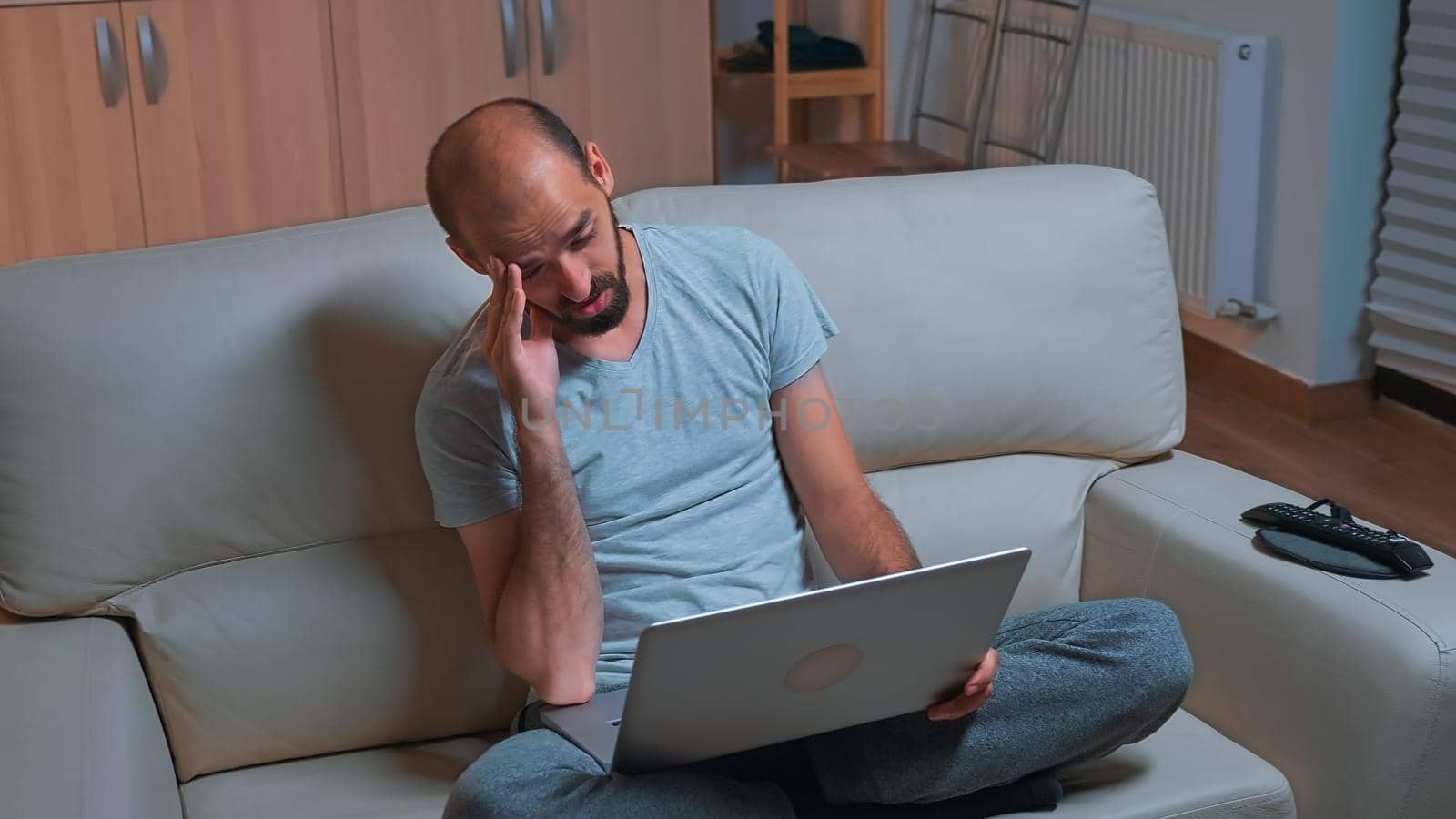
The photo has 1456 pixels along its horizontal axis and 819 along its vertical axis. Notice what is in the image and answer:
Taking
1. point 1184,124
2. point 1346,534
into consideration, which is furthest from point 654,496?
point 1184,124

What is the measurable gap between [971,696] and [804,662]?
25cm

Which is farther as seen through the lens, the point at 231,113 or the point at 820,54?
the point at 820,54

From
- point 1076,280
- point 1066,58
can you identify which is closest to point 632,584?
point 1076,280

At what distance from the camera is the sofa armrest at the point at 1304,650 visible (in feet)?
4.81

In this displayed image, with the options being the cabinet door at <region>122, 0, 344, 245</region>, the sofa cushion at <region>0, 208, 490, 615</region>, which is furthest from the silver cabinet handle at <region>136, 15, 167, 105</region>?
the sofa cushion at <region>0, 208, 490, 615</region>

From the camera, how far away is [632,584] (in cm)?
157

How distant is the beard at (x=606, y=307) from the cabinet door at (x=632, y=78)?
155 centimetres

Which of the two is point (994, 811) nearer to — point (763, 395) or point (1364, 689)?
point (1364, 689)

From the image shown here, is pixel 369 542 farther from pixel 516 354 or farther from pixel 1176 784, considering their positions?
pixel 1176 784

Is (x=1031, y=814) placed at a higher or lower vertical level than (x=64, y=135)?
lower

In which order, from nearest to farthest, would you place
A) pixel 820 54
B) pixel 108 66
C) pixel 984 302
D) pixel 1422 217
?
pixel 984 302, pixel 108 66, pixel 1422 217, pixel 820 54

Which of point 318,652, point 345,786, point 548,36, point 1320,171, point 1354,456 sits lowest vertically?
point 1354,456

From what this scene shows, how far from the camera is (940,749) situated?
1.43m

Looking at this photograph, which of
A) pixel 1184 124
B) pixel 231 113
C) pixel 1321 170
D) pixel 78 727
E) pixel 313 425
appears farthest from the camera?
pixel 1184 124
